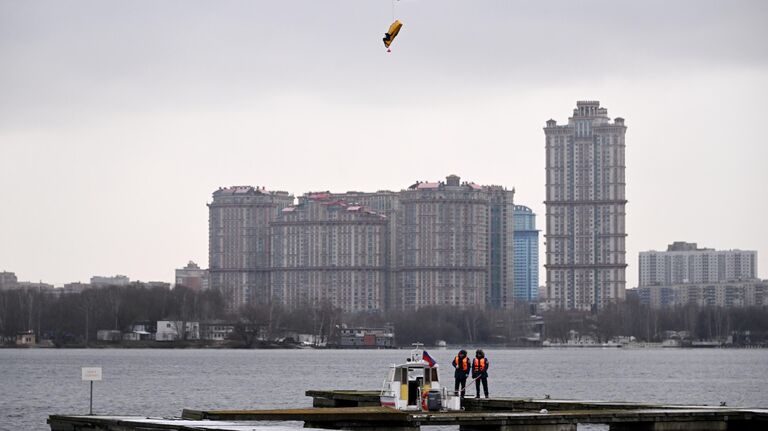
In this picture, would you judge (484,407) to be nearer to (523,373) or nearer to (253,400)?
(253,400)

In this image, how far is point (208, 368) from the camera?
13788 centimetres

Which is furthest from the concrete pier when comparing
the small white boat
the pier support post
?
the small white boat

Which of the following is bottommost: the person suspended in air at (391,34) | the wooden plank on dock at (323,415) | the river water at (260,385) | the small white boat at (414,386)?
the river water at (260,385)

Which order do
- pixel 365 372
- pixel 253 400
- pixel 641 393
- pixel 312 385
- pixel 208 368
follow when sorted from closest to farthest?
pixel 253 400, pixel 641 393, pixel 312 385, pixel 365 372, pixel 208 368

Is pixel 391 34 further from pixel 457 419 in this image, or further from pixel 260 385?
pixel 260 385

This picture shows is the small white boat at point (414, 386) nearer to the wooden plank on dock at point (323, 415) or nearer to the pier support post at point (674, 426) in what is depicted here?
the wooden plank on dock at point (323, 415)

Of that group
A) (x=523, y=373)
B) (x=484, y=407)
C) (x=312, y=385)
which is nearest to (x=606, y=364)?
(x=523, y=373)

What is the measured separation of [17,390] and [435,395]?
5001cm

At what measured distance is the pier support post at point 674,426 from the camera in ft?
148

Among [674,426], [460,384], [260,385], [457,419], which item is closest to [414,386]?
[457,419]

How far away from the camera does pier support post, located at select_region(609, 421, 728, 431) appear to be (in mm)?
45156

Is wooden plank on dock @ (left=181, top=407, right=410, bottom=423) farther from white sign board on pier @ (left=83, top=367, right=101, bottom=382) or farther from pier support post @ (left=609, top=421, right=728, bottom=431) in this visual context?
pier support post @ (left=609, top=421, right=728, bottom=431)

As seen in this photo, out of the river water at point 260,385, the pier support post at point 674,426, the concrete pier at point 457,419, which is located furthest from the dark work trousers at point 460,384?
the river water at point 260,385

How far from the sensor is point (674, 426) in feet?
149
